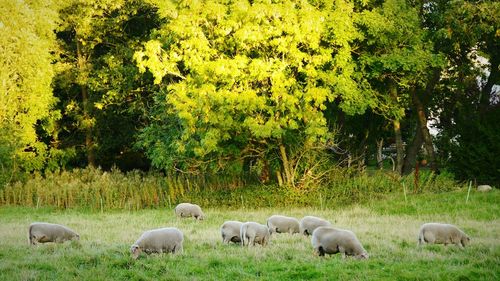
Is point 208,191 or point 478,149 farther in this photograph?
point 478,149

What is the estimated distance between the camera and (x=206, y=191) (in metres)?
25.7

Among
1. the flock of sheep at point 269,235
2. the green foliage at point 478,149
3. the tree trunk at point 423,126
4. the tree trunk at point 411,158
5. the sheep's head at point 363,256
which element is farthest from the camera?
the tree trunk at point 411,158

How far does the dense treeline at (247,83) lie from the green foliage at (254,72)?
56 mm

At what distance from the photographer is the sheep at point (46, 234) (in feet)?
46.8

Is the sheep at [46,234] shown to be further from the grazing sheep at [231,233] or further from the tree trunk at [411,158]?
the tree trunk at [411,158]

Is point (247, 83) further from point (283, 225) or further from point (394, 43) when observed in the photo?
point (283, 225)

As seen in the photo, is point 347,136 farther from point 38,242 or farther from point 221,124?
point 38,242

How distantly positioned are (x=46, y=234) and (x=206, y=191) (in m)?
11.6

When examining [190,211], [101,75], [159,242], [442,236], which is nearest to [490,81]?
[190,211]

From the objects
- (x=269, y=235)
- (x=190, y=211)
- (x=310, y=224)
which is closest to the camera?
(x=269, y=235)

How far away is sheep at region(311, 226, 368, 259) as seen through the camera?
11992mm

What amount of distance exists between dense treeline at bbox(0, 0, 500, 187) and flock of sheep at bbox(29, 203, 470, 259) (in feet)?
22.8

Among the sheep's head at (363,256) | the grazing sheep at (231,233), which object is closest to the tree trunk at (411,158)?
the grazing sheep at (231,233)

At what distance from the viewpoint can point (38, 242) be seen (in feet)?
46.9
